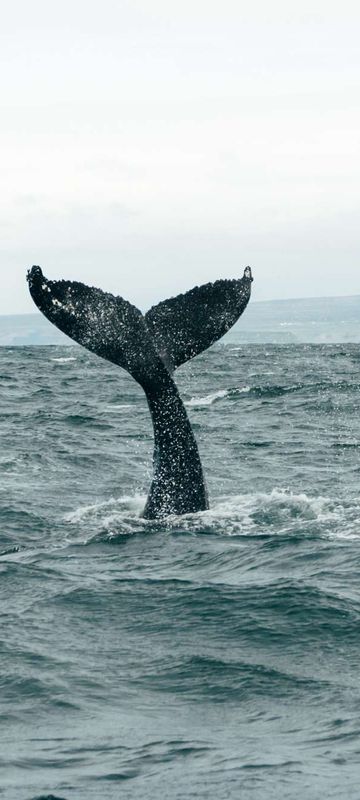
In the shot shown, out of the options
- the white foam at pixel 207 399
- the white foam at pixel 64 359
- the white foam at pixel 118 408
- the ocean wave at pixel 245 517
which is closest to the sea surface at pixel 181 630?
the ocean wave at pixel 245 517

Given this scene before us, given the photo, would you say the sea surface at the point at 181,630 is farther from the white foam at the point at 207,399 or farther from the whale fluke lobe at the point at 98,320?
the white foam at the point at 207,399

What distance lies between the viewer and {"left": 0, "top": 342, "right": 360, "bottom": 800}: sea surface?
585cm

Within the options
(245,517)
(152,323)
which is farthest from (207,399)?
(152,323)

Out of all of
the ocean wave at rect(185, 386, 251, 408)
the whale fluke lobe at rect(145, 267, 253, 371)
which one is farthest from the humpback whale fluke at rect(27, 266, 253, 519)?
the ocean wave at rect(185, 386, 251, 408)

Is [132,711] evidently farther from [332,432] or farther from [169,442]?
[332,432]

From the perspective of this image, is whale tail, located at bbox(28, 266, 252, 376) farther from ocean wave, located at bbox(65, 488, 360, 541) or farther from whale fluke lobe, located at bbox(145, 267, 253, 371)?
ocean wave, located at bbox(65, 488, 360, 541)

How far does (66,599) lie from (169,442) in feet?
7.84

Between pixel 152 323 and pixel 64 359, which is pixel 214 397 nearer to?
pixel 152 323

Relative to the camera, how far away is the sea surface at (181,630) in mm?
5848

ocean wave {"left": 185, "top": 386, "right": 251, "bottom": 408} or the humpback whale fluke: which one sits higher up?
the humpback whale fluke

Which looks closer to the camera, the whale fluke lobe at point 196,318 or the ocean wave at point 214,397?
the whale fluke lobe at point 196,318

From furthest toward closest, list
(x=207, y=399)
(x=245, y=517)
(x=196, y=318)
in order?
(x=207, y=399)
(x=245, y=517)
(x=196, y=318)

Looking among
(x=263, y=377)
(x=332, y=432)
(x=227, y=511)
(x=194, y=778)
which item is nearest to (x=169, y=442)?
(x=227, y=511)

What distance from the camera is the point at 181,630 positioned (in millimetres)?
8375
